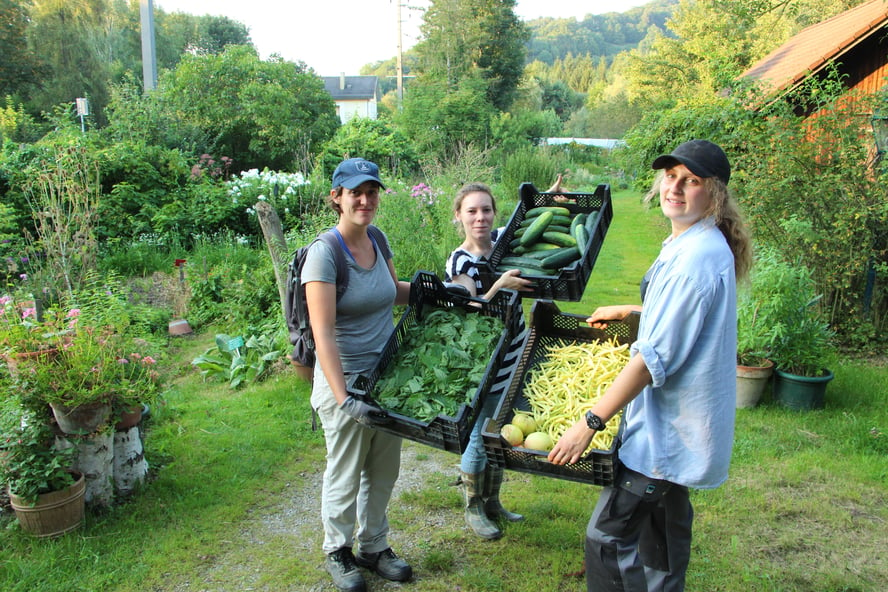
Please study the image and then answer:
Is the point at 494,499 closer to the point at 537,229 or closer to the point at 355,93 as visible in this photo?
the point at 537,229

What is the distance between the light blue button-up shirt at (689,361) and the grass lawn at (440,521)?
4.64ft

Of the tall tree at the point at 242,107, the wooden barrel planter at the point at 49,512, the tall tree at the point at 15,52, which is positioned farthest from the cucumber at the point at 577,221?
the tall tree at the point at 15,52

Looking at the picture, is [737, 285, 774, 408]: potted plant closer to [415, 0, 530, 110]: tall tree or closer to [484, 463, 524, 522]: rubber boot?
[484, 463, 524, 522]: rubber boot

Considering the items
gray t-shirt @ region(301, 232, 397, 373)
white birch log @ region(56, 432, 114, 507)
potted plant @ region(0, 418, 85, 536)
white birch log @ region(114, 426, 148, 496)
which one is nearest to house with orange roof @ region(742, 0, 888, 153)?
gray t-shirt @ region(301, 232, 397, 373)

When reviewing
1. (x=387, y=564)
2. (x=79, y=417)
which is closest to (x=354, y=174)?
(x=387, y=564)

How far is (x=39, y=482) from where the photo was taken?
3561mm

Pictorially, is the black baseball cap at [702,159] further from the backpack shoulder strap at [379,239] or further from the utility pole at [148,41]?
the utility pole at [148,41]

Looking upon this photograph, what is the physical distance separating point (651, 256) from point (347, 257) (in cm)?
1100

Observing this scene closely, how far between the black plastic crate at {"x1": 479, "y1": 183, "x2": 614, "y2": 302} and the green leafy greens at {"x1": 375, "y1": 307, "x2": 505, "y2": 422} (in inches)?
13.0

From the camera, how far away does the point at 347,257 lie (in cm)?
286

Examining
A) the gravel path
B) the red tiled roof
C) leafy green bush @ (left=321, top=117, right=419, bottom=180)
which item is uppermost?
the red tiled roof

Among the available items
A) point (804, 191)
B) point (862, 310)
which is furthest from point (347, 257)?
point (862, 310)

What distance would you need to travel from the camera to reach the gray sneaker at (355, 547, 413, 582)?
3268 mm

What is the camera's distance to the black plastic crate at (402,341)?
2457 mm
